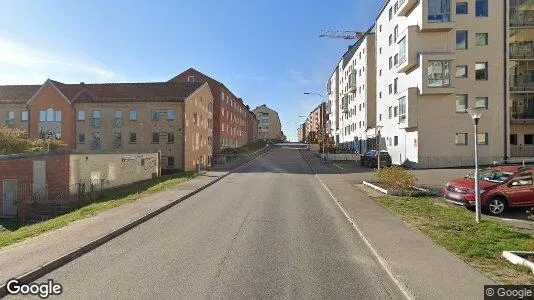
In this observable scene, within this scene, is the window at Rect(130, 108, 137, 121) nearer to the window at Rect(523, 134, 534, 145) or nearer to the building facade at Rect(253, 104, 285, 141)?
the window at Rect(523, 134, 534, 145)

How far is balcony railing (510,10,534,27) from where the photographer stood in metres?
31.9

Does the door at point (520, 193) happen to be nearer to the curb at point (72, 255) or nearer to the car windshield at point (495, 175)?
the car windshield at point (495, 175)

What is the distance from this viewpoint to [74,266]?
7.07 metres

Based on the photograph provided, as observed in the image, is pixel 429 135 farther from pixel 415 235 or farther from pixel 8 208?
pixel 8 208

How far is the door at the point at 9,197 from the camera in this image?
20.9 metres

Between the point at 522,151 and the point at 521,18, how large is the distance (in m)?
11.9

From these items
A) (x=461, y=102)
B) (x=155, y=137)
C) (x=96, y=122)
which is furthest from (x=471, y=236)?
(x=96, y=122)

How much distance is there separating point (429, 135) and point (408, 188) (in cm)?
1664

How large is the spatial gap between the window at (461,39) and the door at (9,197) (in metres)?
35.3

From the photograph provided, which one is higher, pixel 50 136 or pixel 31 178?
pixel 50 136

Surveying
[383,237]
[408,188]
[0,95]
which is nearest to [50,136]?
[0,95]

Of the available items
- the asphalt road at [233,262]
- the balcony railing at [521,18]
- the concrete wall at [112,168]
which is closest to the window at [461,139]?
the balcony railing at [521,18]

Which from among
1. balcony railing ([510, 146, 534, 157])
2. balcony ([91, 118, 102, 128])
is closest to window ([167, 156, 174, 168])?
balcony ([91, 118, 102, 128])

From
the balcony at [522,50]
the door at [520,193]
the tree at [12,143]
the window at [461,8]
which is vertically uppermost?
the window at [461,8]
